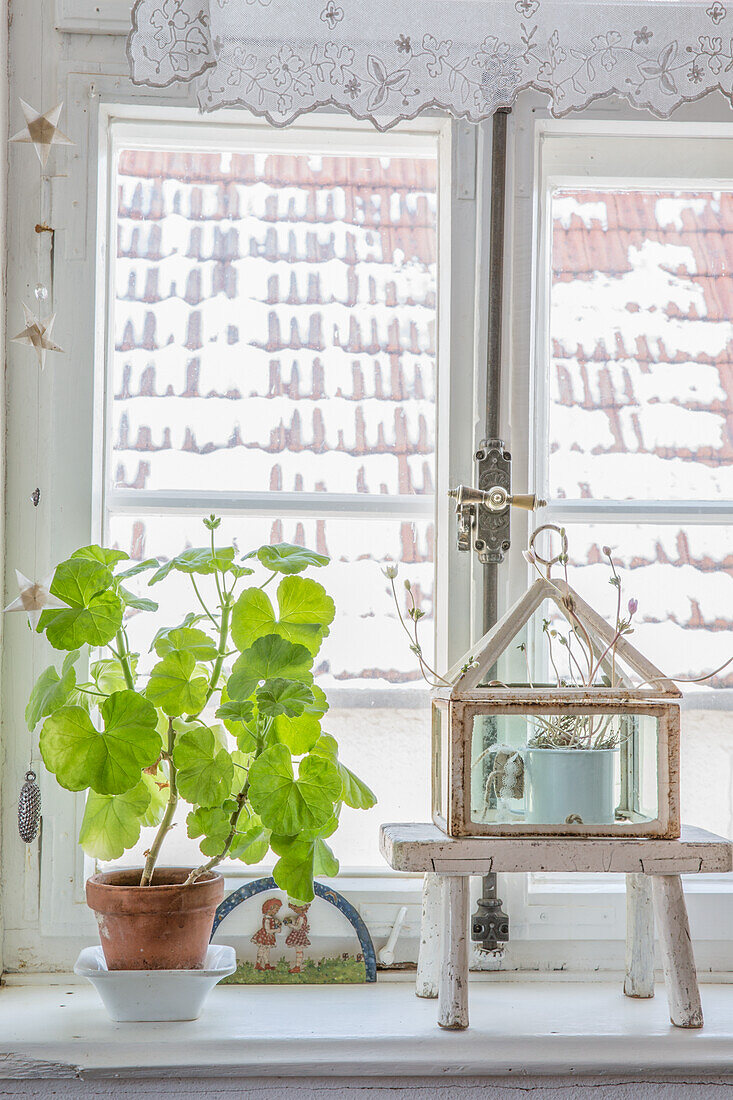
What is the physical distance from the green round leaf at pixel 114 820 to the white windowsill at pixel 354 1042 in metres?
0.22

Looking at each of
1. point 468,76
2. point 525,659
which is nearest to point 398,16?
point 468,76

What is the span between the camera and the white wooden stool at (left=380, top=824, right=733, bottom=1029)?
46.9 inches

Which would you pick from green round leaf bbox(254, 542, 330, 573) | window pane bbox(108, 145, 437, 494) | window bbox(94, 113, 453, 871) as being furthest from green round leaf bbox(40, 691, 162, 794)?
window pane bbox(108, 145, 437, 494)

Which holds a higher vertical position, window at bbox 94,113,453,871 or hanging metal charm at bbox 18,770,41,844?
Answer: window at bbox 94,113,453,871

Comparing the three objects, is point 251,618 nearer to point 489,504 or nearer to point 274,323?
point 489,504

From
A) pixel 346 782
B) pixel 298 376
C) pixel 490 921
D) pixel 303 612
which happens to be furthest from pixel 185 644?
pixel 490 921

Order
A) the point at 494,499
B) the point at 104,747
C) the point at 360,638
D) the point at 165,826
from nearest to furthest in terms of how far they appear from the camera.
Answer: the point at 104,747, the point at 165,826, the point at 494,499, the point at 360,638

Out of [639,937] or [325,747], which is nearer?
[325,747]

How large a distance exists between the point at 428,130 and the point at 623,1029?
1.29 m

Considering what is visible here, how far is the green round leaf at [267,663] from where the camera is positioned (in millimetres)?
Result: 1205

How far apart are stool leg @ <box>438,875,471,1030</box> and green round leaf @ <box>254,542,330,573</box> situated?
42 centimetres

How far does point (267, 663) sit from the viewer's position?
1.21 metres

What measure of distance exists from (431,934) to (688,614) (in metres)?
0.62

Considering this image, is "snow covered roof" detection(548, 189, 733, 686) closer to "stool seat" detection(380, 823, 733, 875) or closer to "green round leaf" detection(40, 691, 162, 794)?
"stool seat" detection(380, 823, 733, 875)
